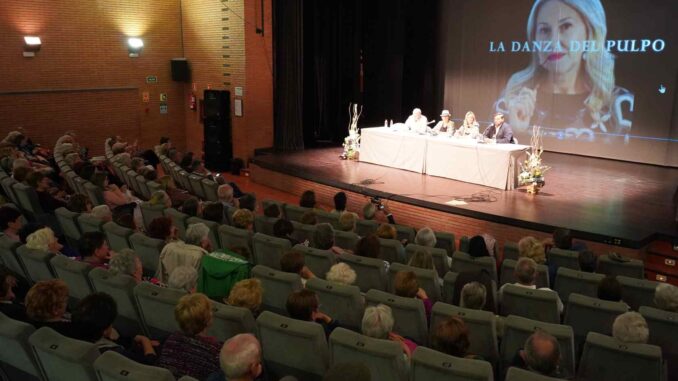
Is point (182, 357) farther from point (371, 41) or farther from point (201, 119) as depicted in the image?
point (371, 41)

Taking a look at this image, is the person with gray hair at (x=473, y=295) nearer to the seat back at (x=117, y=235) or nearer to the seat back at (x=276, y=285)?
the seat back at (x=276, y=285)

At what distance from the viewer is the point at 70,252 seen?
17.3 feet

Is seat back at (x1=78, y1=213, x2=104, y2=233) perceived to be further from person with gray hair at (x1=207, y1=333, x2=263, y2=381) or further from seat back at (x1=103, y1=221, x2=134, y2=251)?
person with gray hair at (x1=207, y1=333, x2=263, y2=381)

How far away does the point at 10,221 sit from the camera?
5492 millimetres

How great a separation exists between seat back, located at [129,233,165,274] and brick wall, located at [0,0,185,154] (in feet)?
27.5

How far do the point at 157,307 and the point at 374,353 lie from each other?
4.77 ft

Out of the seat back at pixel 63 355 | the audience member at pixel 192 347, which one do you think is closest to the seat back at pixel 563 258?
the audience member at pixel 192 347

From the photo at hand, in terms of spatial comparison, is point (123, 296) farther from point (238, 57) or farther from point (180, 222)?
point (238, 57)

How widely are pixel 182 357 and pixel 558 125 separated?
11.7 metres

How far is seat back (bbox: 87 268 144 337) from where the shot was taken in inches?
152

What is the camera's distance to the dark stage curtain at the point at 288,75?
1312 cm

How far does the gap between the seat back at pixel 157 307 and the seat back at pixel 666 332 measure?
3.02 m

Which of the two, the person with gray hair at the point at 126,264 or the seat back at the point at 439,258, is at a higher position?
the person with gray hair at the point at 126,264

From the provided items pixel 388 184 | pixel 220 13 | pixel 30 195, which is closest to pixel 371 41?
pixel 220 13
